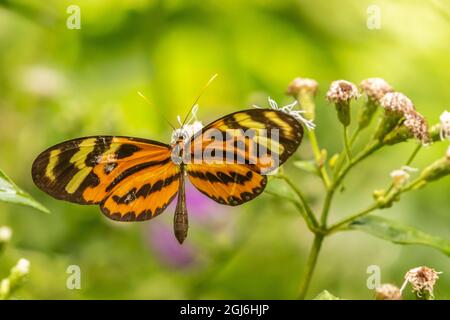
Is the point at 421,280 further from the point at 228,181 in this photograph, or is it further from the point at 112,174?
the point at 112,174

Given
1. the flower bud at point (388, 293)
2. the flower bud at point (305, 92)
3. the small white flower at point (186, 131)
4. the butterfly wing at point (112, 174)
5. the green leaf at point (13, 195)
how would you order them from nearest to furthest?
1. the green leaf at point (13, 195)
2. the flower bud at point (388, 293)
3. the butterfly wing at point (112, 174)
4. the small white flower at point (186, 131)
5. the flower bud at point (305, 92)

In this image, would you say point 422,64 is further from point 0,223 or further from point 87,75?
point 0,223

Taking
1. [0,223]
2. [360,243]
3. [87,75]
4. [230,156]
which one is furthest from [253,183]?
[87,75]

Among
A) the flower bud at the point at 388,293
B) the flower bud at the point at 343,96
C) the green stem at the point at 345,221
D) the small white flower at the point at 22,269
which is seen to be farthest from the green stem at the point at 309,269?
the small white flower at the point at 22,269

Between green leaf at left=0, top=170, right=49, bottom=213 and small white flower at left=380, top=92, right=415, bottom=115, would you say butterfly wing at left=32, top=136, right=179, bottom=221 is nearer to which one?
green leaf at left=0, top=170, right=49, bottom=213

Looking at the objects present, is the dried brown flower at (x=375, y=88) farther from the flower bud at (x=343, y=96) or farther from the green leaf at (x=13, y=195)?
the green leaf at (x=13, y=195)

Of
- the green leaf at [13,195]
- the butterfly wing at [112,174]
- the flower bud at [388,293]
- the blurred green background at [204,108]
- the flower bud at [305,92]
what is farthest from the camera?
the blurred green background at [204,108]

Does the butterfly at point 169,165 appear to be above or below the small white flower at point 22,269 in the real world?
above
